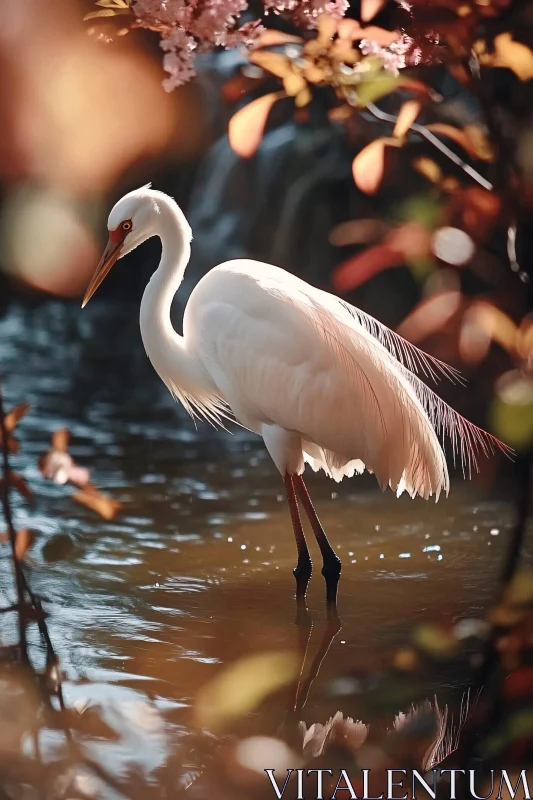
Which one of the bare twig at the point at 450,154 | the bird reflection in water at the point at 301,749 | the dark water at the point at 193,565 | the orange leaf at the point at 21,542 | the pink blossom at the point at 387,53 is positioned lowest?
the dark water at the point at 193,565

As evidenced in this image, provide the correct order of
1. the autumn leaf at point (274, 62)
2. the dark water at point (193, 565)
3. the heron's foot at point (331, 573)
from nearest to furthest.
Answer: the autumn leaf at point (274, 62), the dark water at point (193, 565), the heron's foot at point (331, 573)

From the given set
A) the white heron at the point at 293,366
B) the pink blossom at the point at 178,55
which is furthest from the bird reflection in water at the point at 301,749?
the pink blossom at the point at 178,55

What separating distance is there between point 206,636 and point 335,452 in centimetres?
44

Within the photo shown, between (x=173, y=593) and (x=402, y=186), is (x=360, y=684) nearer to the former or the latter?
(x=173, y=593)

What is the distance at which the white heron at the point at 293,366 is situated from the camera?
6.40ft

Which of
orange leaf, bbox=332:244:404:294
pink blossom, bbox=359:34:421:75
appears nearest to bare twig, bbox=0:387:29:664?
orange leaf, bbox=332:244:404:294

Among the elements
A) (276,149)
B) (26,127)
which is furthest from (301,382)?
(276,149)

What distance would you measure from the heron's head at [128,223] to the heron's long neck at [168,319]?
34 mm

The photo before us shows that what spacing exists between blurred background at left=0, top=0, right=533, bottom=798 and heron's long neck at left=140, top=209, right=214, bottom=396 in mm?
394

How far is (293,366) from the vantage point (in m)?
1.96

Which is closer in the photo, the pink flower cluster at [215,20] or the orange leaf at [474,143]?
the orange leaf at [474,143]

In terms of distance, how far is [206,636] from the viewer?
6.19ft

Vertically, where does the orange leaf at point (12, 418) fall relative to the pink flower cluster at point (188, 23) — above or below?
below

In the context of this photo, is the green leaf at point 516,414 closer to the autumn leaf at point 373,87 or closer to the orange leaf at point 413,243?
the orange leaf at point 413,243
